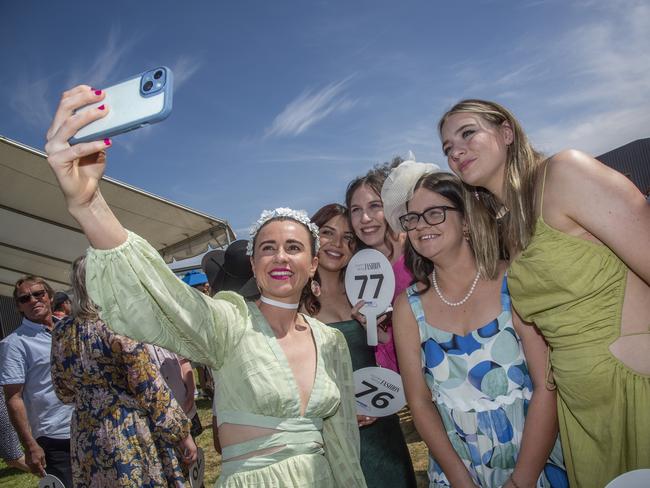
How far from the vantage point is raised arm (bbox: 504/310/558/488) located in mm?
1819

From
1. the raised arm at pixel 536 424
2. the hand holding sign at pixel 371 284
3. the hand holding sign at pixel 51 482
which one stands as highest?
the hand holding sign at pixel 371 284

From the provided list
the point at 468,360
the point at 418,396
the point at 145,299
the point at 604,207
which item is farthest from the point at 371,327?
the point at 145,299

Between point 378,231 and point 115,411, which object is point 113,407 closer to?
point 115,411

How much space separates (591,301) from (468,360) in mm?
548

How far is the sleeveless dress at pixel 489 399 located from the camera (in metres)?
1.90

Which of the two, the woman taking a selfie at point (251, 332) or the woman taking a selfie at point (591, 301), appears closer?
the woman taking a selfie at point (251, 332)

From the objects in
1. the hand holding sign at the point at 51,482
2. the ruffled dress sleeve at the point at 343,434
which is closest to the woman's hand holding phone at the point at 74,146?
→ the ruffled dress sleeve at the point at 343,434

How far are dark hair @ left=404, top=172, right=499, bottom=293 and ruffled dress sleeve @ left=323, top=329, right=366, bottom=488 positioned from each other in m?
0.56

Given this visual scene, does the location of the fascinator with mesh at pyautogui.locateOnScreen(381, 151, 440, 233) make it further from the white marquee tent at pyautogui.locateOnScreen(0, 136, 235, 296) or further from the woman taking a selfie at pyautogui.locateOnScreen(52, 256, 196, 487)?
the white marquee tent at pyautogui.locateOnScreen(0, 136, 235, 296)

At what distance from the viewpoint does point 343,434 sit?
6.16 feet

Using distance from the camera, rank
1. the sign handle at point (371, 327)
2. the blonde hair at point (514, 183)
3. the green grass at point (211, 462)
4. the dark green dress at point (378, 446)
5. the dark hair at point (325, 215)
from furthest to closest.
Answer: the green grass at point (211, 462) → the dark hair at point (325, 215) → the dark green dress at point (378, 446) → the sign handle at point (371, 327) → the blonde hair at point (514, 183)

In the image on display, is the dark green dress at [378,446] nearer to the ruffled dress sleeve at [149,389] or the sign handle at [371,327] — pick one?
the sign handle at [371,327]

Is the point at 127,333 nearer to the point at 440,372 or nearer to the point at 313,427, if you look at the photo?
the point at 313,427

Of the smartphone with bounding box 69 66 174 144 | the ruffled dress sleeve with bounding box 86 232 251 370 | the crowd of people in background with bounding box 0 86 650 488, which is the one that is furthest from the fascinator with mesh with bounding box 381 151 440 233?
the smartphone with bounding box 69 66 174 144
